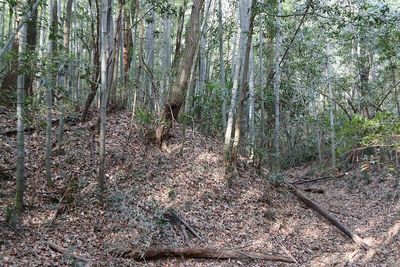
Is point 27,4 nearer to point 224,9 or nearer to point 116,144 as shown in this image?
point 116,144

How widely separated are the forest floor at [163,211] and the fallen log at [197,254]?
11 cm

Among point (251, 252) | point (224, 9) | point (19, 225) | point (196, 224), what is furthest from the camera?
point (224, 9)

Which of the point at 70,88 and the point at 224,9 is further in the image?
the point at 224,9

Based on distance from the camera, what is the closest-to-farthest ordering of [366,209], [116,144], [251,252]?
[251,252] → [116,144] → [366,209]

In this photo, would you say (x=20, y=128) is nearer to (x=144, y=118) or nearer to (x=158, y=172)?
(x=158, y=172)

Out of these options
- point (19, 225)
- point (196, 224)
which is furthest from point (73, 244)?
point (196, 224)

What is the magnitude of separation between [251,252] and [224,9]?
13869 mm

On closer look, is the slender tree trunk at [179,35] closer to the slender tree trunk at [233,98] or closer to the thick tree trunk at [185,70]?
the thick tree trunk at [185,70]

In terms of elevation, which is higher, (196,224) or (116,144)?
(116,144)

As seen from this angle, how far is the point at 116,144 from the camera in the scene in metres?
9.93

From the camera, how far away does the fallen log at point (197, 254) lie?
6.22m

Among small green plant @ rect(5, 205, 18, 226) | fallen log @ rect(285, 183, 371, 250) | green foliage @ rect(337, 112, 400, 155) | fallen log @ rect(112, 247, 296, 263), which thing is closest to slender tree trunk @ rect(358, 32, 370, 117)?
fallen log @ rect(285, 183, 371, 250)

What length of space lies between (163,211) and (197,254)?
1.16 m

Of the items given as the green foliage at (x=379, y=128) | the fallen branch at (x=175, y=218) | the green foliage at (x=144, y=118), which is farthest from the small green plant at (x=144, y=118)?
the green foliage at (x=379, y=128)
